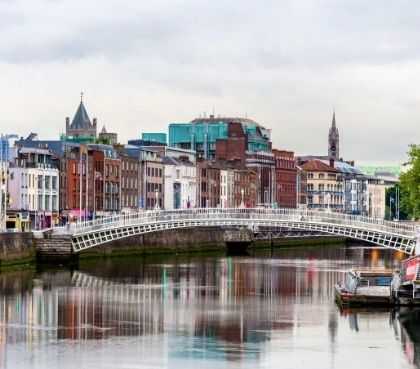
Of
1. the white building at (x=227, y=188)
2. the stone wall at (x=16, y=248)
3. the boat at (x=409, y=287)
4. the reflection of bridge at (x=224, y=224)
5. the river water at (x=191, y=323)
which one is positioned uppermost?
the white building at (x=227, y=188)

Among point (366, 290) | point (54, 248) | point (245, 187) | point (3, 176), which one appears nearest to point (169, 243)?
point (3, 176)

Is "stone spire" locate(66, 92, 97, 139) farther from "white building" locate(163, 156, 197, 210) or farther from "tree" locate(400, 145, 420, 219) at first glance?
"tree" locate(400, 145, 420, 219)

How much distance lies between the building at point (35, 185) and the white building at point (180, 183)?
27.4m

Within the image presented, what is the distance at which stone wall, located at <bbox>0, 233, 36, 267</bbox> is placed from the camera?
89312mm

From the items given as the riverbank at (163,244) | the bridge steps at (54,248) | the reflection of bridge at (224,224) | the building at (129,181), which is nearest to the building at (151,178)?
the building at (129,181)

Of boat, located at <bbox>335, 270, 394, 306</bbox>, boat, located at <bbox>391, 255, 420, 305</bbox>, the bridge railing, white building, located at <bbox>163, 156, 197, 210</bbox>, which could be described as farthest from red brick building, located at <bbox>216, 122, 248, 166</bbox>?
boat, located at <bbox>391, 255, 420, 305</bbox>

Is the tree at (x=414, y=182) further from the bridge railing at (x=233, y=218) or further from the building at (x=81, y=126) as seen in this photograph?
the building at (x=81, y=126)

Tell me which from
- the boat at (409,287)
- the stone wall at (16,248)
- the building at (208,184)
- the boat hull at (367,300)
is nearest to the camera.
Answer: the boat at (409,287)

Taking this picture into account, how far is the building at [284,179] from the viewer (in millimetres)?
191413

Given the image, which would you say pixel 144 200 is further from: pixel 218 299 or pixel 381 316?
pixel 381 316

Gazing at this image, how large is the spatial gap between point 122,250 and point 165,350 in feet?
182

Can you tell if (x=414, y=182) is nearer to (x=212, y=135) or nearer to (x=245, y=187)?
(x=245, y=187)

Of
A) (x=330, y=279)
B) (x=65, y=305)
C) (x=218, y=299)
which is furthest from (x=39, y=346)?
(x=330, y=279)

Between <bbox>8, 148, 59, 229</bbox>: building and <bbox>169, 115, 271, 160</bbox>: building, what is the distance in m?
61.1
